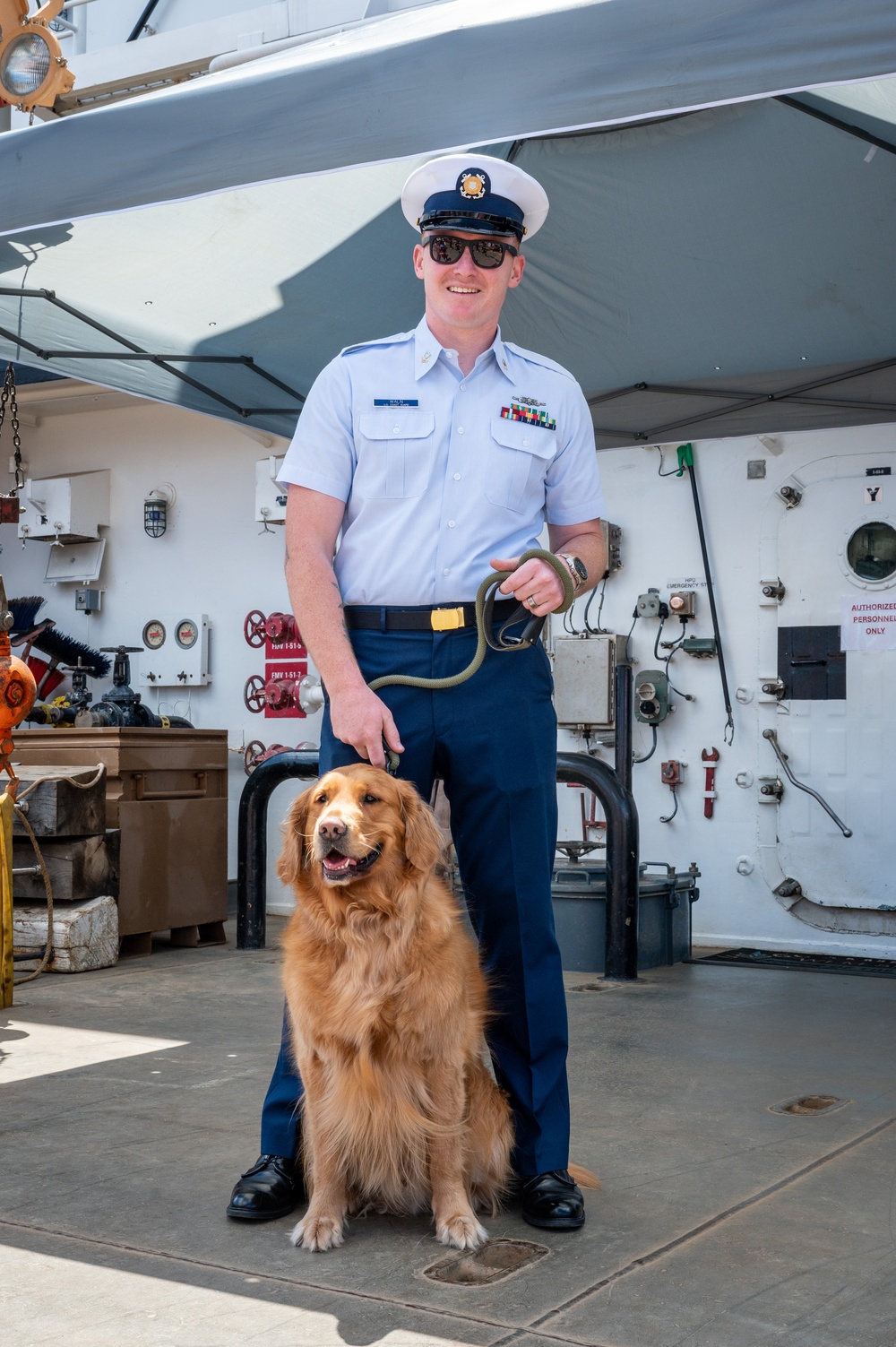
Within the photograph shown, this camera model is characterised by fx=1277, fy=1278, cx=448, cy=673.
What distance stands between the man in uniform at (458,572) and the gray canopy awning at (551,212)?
0.89 ft

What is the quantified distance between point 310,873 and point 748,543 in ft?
15.1

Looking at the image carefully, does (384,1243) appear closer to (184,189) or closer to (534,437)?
(534,437)

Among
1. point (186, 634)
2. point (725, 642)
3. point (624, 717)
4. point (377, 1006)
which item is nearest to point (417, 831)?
point (377, 1006)

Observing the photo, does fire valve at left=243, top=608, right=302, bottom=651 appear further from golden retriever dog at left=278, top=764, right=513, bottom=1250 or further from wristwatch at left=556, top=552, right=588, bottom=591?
golden retriever dog at left=278, top=764, right=513, bottom=1250

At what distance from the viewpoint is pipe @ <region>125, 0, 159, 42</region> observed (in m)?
7.54

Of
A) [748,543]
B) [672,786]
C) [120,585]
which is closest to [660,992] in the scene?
[672,786]

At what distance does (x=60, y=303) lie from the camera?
16.9 ft

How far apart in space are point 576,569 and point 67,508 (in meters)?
6.50

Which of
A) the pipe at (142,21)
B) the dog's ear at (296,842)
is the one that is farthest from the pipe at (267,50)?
the dog's ear at (296,842)

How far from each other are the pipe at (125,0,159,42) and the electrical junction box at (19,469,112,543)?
2666 millimetres

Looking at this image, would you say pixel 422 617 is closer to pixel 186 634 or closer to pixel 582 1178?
pixel 582 1178

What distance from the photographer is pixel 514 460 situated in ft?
8.28

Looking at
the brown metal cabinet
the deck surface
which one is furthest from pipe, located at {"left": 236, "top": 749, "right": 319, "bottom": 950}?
the deck surface

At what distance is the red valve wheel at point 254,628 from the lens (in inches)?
309
